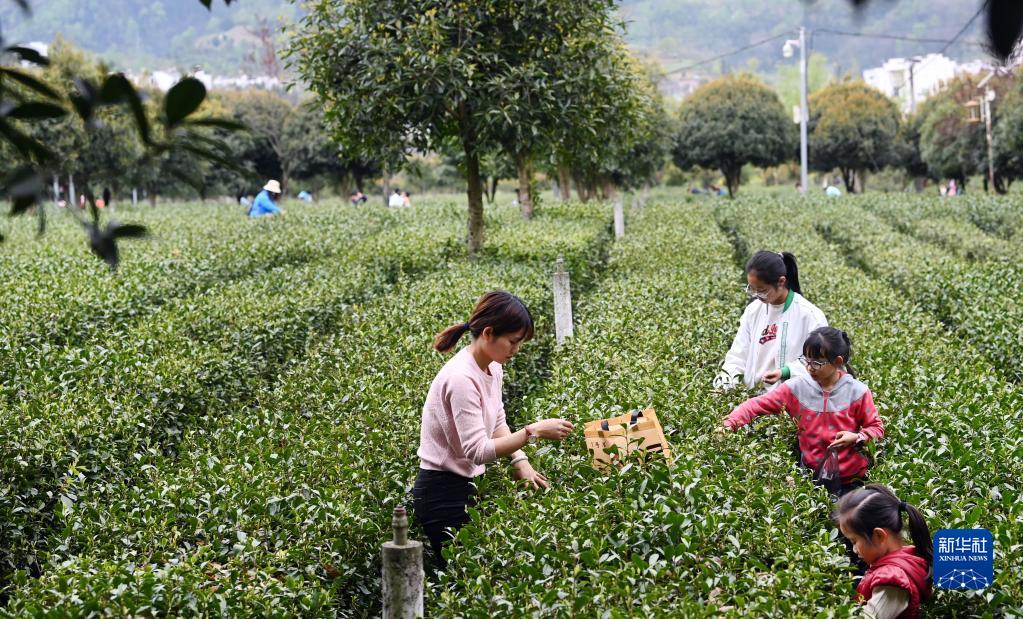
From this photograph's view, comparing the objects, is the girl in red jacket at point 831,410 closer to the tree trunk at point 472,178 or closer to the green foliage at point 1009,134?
the tree trunk at point 472,178

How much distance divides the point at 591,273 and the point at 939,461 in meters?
9.94

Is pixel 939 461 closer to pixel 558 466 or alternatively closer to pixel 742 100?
pixel 558 466

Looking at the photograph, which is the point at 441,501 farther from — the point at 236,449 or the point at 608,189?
the point at 608,189

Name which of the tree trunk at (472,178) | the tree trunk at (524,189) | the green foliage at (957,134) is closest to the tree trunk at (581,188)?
the tree trunk at (524,189)

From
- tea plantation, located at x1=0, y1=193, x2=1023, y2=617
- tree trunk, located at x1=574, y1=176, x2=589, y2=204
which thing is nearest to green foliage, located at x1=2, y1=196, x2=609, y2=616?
tea plantation, located at x1=0, y1=193, x2=1023, y2=617

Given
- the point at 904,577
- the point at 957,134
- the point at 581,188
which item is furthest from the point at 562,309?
the point at 957,134

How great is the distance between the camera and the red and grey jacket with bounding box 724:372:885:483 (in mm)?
4793

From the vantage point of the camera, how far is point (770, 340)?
5559 millimetres

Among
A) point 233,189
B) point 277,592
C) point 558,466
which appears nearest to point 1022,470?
point 558,466

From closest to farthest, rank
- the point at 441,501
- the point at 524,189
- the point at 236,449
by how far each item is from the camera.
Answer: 1. the point at 441,501
2. the point at 236,449
3. the point at 524,189

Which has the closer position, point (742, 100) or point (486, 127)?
point (486, 127)

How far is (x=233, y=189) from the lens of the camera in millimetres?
53094

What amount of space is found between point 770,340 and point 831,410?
0.78 meters

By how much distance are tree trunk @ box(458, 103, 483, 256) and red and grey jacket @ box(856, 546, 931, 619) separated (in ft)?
31.5
